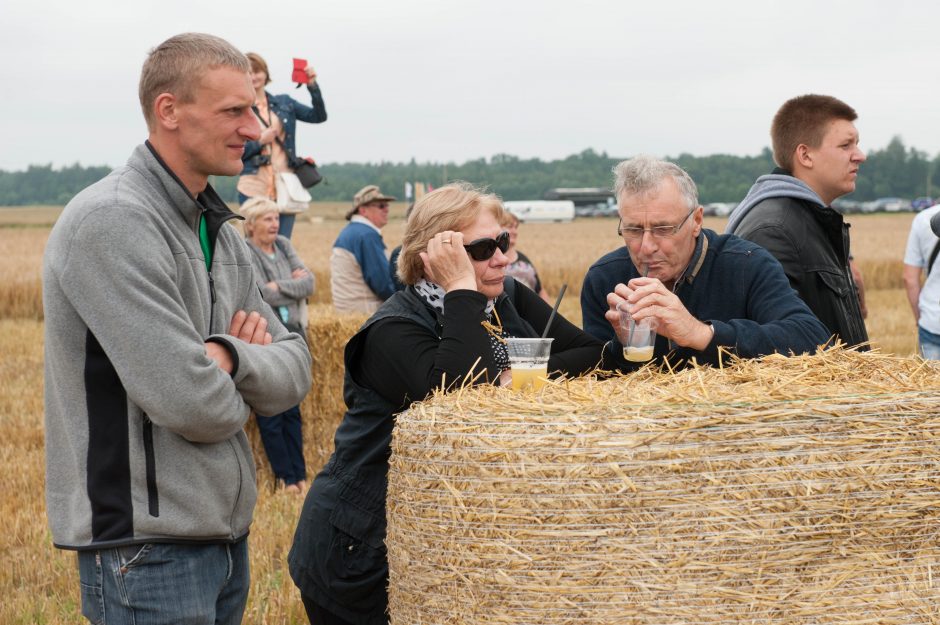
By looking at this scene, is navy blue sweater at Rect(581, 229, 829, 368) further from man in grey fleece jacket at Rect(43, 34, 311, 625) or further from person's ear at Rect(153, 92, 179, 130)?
person's ear at Rect(153, 92, 179, 130)

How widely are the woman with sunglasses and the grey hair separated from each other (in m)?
0.50

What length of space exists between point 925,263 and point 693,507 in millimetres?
5876

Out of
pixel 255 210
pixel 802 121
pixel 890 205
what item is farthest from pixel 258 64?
pixel 890 205

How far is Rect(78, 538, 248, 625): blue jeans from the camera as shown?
2.75 metres

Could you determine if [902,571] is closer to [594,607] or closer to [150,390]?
[594,607]

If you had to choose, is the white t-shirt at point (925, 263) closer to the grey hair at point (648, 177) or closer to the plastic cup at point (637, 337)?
the grey hair at point (648, 177)

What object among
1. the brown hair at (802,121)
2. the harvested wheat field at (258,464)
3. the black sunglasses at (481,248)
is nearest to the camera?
the black sunglasses at (481,248)

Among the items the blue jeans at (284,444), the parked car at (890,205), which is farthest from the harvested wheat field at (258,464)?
the parked car at (890,205)

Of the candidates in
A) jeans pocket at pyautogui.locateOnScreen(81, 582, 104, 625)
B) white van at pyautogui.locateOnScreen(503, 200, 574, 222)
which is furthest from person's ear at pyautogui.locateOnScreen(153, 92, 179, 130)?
white van at pyautogui.locateOnScreen(503, 200, 574, 222)

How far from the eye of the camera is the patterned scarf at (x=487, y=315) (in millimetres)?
3350

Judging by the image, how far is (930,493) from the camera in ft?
8.40

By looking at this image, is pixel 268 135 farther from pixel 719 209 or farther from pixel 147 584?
pixel 719 209

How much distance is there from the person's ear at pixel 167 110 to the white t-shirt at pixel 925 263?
18.5 ft

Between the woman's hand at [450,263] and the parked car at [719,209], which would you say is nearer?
the woman's hand at [450,263]
